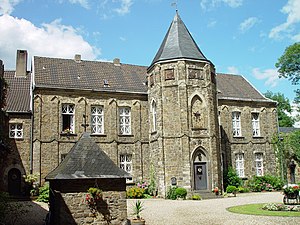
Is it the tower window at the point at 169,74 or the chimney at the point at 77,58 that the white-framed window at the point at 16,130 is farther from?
the tower window at the point at 169,74

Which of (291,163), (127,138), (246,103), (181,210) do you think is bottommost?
(181,210)

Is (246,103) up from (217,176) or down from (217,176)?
up

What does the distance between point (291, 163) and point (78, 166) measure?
23713 millimetres

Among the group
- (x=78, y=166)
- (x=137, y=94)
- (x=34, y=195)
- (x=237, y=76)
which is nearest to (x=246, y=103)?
(x=237, y=76)

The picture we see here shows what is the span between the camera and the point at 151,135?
25.5 meters

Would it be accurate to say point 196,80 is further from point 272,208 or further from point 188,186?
point 272,208

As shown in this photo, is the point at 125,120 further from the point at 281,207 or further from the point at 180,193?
the point at 281,207

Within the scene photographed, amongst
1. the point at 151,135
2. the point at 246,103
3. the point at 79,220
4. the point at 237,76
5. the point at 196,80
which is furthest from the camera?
the point at 237,76

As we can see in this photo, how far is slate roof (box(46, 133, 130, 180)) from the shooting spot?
454 inches

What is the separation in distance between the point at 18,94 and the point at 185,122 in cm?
1203

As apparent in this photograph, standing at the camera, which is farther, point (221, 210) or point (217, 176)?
point (217, 176)

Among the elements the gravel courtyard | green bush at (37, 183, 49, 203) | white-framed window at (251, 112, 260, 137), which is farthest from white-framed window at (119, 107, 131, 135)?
white-framed window at (251, 112, 260, 137)

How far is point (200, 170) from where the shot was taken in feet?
75.6

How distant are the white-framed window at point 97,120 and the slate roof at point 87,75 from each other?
1453 mm
